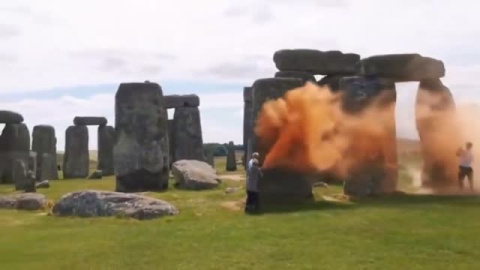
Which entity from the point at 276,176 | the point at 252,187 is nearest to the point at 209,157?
the point at 276,176

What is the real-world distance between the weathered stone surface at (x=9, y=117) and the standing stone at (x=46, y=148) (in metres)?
1.96

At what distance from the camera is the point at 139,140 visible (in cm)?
3102

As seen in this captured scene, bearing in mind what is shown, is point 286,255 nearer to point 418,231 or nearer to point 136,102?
point 418,231

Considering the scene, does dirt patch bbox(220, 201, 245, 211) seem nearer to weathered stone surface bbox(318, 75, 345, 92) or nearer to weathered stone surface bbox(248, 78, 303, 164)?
weathered stone surface bbox(248, 78, 303, 164)


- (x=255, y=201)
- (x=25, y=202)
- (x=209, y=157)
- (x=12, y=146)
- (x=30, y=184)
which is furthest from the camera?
(x=209, y=157)

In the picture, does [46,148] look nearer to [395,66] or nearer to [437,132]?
[437,132]

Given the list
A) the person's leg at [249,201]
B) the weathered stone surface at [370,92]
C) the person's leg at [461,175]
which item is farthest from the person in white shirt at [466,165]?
the person's leg at [249,201]

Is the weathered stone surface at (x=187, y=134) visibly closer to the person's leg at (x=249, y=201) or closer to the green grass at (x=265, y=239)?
the green grass at (x=265, y=239)

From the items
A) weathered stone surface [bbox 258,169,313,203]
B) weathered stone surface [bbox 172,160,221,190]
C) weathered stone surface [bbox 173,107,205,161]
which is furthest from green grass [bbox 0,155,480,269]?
weathered stone surface [bbox 173,107,205,161]

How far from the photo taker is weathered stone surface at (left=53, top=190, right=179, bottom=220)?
20516 millimetres

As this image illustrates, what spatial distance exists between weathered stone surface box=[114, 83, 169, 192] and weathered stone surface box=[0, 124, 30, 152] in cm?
1687

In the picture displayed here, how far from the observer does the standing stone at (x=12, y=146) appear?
148ft

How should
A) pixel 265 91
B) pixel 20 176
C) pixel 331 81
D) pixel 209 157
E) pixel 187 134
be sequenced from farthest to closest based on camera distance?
pixel 209 157, pixel 187 134, pixel 20 176, pixel 331 81, pixel 265 91

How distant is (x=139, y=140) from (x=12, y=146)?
17.6 m
